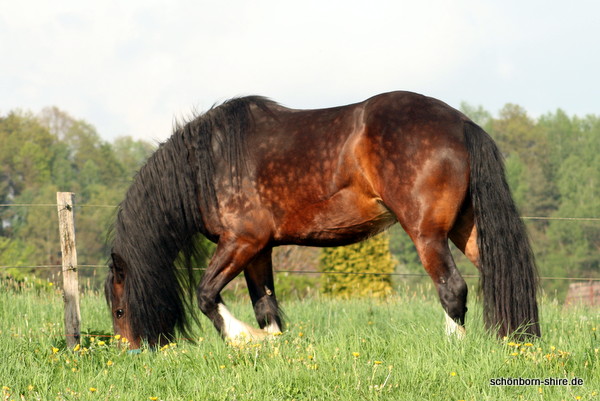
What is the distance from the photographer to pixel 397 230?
60969mm

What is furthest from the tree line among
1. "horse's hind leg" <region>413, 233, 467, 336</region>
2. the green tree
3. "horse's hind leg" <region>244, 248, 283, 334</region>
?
"horse's hind leg" <region>413, 233, 467, 336</region>

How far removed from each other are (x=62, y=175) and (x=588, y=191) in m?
47.2

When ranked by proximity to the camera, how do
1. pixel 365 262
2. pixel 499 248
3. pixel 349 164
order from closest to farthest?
pixel 499 248, pixel 349 164, pixel 365 262

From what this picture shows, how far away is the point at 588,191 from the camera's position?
58562mm

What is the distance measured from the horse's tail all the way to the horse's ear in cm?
307

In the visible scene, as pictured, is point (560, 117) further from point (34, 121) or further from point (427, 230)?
point (427, 230)

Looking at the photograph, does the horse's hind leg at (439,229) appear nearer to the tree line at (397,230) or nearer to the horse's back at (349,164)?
the horse's back at (349,164)

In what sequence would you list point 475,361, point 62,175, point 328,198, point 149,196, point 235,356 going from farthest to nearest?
point 62,175
point 149,196
point 328,198
point 235,356
point 475,361

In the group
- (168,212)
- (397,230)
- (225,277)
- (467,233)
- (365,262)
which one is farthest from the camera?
(397,230)

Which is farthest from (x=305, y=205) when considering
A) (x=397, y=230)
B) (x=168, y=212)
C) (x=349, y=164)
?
(x=397, y=230)

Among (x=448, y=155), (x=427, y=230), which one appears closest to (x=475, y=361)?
(x=427, y=230)

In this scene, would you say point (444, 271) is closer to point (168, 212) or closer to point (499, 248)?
point (499, 248)

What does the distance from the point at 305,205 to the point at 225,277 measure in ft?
3.14

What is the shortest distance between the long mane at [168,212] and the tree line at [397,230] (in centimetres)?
4368
